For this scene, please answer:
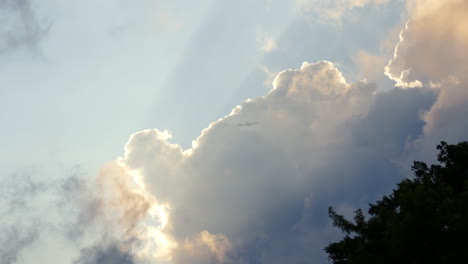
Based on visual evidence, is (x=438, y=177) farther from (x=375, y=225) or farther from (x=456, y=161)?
(x=375, y=225)

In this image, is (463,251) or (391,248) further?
(391,248)

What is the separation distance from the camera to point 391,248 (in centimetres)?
2997

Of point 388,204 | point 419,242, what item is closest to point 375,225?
point 419,242

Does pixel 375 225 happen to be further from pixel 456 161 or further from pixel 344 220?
pixel 456 161

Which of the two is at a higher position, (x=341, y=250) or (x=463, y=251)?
(x=341, y=250)

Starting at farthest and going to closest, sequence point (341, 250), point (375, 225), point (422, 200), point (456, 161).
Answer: point (456, 161)
point (341, 250)
point (375, 225)
point (422, 200)

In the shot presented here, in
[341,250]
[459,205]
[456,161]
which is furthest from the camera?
[456,161]

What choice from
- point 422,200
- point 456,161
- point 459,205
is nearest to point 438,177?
point 456,161

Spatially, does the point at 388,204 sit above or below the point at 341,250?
above

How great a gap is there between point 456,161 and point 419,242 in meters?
19.8

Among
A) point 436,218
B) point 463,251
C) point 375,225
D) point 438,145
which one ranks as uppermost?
point 438,145

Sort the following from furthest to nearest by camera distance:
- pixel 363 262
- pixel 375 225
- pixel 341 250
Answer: pixel 341 250, pixel 375 225, pixel 363 262

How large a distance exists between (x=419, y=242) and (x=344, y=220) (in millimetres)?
12928

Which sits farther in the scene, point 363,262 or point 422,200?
point 363,262
